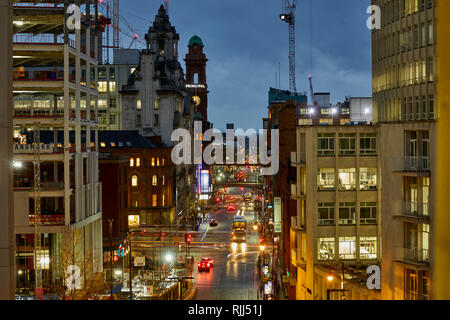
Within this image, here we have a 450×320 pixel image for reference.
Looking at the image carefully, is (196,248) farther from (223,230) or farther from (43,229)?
(43,229)

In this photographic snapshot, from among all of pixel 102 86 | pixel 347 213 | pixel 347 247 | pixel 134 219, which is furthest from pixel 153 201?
pixel 347 213

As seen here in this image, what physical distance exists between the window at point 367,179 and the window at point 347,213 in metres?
1.79

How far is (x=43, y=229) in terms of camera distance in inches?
1912

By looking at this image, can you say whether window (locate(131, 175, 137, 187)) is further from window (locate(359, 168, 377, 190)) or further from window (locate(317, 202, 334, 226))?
window (locate(359, 168, 377, 190))

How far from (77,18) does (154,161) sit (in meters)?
52.0

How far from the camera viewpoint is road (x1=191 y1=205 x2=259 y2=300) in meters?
59.9

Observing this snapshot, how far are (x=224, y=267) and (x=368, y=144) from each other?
118 ft

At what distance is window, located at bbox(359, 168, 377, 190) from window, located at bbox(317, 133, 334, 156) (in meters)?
3.01

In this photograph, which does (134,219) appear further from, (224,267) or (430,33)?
(430,33)

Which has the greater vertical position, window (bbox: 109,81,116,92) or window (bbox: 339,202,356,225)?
window (bbox: 109,81,116,92)

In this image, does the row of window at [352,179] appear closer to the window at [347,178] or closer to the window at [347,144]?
the window at [347,178]

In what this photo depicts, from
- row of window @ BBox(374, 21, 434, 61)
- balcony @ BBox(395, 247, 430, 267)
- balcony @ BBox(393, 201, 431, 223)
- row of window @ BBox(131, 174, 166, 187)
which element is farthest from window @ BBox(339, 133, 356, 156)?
row of window @ BBox(131, 174, 166, 187)

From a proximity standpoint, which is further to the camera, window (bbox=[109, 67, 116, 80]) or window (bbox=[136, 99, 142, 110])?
window (bbox=[109, 67, 116, 80])

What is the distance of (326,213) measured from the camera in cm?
4575
